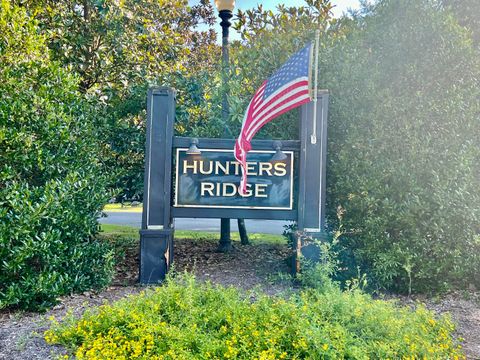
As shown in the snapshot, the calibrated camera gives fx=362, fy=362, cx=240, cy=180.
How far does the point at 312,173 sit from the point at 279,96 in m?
1.28

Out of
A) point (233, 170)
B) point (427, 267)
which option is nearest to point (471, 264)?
point (427, 267)

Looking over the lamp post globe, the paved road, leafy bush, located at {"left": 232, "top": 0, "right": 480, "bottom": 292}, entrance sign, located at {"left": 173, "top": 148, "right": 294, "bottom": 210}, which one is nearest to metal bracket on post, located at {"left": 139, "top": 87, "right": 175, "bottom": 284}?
entrance sign, located at {"left": 173, "top": 148, "right": 294, "bottom": 210}

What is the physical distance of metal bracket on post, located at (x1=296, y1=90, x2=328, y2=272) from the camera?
4.95m

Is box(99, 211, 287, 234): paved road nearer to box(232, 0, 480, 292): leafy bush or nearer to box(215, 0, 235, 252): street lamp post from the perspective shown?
box(215, 0, 235, 252): street lamp post

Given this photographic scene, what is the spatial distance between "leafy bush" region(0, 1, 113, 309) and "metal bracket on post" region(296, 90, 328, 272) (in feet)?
8.74

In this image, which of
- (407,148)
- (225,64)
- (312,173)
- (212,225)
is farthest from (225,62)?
(212,225)

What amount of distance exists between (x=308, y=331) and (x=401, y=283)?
2501 millimetres

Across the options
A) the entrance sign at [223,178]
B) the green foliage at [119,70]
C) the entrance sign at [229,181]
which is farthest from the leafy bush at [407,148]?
the green foliage at [119,70]

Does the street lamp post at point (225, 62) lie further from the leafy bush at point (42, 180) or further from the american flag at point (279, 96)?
the leafy bush at point (42, 180)

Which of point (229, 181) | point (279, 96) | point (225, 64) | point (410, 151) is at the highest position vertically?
point (225, 64)

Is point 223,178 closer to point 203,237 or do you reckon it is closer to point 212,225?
point 203,237

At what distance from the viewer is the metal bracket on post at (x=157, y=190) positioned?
16.0 feet

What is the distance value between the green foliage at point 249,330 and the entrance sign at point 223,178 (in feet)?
4.73

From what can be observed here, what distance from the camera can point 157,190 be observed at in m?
4.96
